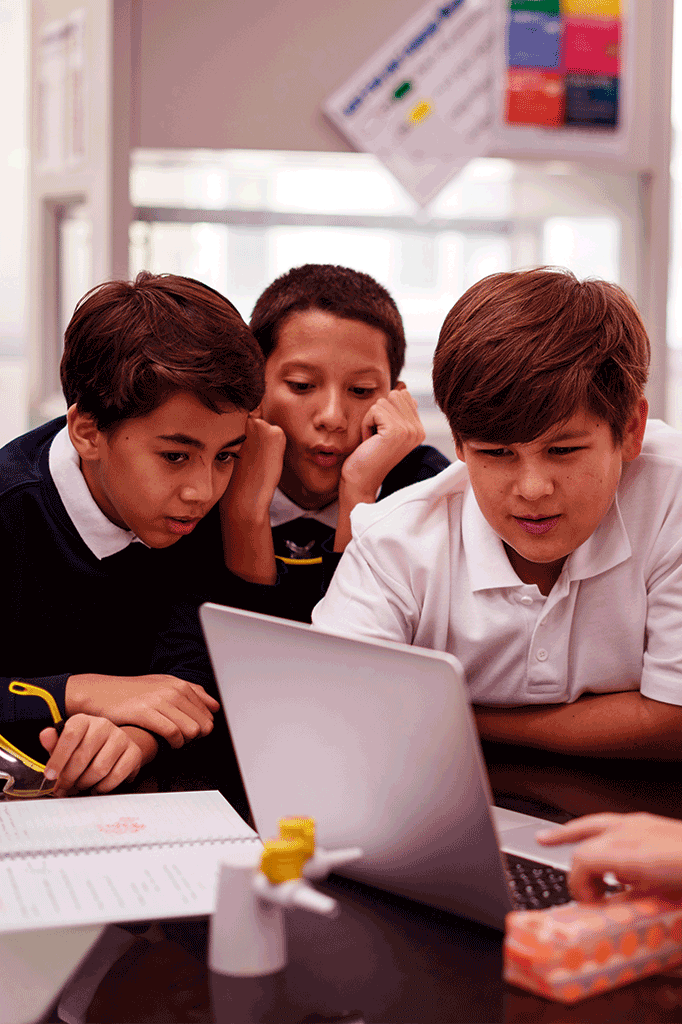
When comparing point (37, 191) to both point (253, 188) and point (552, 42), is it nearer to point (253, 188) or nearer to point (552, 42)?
point (253, 188)

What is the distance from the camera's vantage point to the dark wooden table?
0.57 m

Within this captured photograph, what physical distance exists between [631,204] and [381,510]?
1.34m

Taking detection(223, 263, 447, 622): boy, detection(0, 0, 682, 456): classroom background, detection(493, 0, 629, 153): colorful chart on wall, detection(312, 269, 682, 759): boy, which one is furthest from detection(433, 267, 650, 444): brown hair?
detection(493, 0, 629, 153): colorful chart on wall

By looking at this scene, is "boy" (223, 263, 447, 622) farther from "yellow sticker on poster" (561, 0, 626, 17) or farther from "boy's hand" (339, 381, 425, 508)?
"yellow sticker on poster" (561, 0, 626, 17)

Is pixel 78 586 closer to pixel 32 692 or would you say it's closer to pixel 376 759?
pixel 32 692

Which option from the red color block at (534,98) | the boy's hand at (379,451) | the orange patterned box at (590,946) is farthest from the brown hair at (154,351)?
the red color block at (534,98)

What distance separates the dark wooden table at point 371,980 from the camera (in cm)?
57

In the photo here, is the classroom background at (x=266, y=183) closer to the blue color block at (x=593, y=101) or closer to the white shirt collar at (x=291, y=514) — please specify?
the blue color block at (x=593, y=101)

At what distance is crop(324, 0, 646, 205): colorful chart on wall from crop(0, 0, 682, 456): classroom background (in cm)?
4

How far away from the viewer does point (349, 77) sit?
2.03 metres

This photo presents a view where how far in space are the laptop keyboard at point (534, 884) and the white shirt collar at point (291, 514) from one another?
882 mm

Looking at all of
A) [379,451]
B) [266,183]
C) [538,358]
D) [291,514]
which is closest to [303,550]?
[291,514]

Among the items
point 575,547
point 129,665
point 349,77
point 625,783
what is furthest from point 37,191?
point 625,783

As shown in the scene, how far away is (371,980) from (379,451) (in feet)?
3.18
